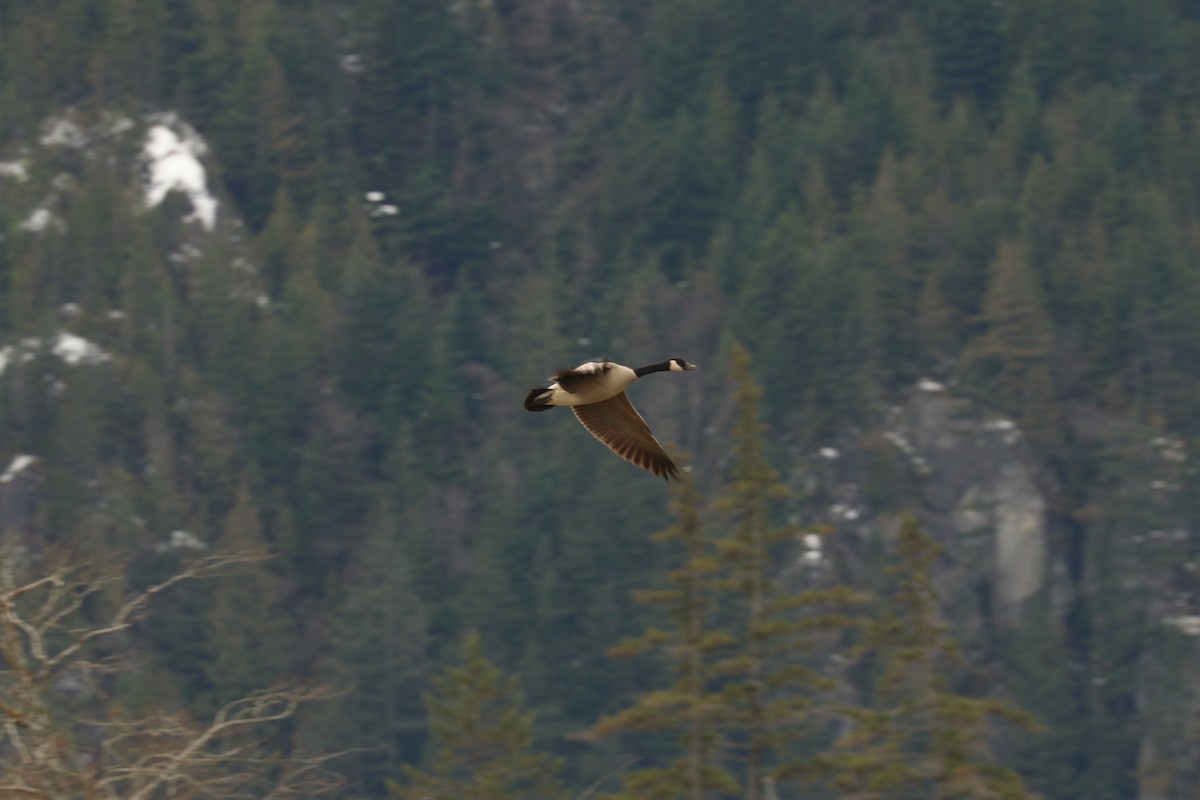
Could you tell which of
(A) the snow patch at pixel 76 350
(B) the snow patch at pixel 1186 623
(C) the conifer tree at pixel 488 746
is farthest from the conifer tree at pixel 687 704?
(A) the snow patch at pixel 76 350

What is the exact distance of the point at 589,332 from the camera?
283 ft

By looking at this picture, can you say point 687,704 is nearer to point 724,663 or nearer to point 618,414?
point 724,663

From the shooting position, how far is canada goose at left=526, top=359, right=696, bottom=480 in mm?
14383

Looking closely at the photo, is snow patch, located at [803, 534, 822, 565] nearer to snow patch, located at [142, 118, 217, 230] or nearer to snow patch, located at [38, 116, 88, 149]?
snow patch, located at [142, 118, 217, 230]

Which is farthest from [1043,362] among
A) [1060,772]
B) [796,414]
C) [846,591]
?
[846,591]

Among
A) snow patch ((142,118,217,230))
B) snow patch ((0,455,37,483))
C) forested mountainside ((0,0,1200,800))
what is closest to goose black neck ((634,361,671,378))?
forested mountainside ((0,0,1200,800))

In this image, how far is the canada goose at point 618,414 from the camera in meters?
14.4

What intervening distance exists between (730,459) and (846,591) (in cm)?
5036

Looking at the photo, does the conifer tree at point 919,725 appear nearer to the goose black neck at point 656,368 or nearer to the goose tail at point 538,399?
the goose black neck at point 656,368

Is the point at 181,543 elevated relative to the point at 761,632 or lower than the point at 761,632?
lower

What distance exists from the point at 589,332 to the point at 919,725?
203 ft

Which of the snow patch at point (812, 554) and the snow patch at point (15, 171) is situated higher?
the snow patch at point (15, 171)

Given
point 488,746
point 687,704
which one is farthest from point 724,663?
point 488,746

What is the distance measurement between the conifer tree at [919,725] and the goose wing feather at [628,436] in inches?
294
